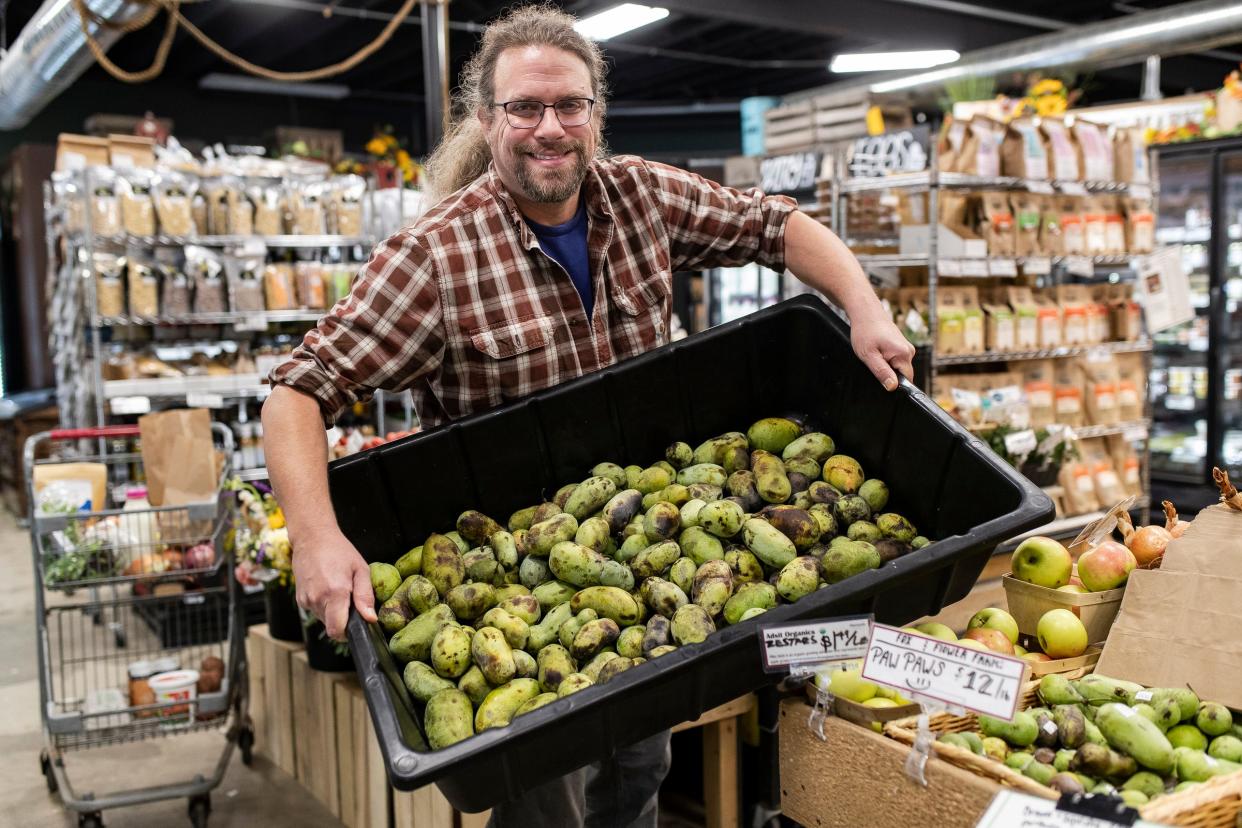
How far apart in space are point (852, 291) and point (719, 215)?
0.35m

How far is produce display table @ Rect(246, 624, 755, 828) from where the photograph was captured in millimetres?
2645

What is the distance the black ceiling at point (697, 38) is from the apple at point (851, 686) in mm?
6489

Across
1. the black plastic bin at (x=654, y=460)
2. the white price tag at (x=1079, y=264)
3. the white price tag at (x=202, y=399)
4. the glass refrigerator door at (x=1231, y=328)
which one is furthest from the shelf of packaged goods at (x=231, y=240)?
Result: the glass refrigerator door at (x=1231, y=328)

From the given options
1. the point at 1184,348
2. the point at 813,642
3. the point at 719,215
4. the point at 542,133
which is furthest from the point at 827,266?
the point at 1184,348

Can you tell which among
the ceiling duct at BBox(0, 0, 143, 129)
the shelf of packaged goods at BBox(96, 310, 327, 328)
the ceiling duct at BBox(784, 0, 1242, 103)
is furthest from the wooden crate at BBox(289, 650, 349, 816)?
the ceiling duct at BBox(784, 0, 1242, 103)

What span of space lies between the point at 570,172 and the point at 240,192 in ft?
→ 14.1

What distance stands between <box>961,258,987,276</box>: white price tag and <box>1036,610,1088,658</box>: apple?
3.39 metres

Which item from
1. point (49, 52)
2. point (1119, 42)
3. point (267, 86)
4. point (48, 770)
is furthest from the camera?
point (267, 86)

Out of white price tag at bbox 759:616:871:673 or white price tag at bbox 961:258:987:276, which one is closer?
white price tag at bbox 759:616:871:673

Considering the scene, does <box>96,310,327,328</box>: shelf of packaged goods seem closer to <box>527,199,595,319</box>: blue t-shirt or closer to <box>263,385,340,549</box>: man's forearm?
<box>527,199,595,319</box>: blue t-shirt

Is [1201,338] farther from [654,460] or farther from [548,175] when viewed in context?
[548,175]

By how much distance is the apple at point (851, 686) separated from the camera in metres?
1.46

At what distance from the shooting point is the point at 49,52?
7.36 metres

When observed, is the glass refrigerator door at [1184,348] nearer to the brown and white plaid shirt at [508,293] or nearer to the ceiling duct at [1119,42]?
the ceiling duct at [1119,42]
